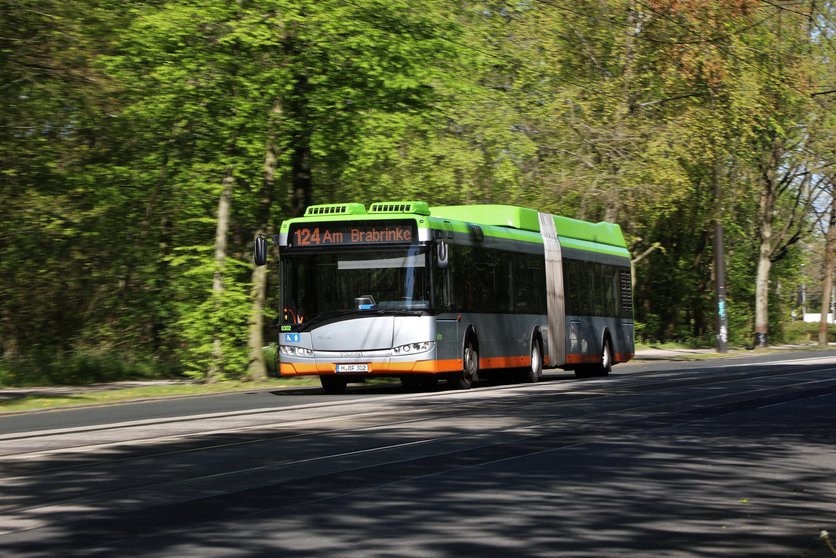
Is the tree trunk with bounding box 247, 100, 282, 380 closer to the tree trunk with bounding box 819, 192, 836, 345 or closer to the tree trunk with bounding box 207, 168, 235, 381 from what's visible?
the tree trunk with bounding box 207, 168, 235, 381

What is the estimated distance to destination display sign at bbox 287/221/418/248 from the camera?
23.7 metres

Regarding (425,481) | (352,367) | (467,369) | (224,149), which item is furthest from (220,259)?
(425,481)

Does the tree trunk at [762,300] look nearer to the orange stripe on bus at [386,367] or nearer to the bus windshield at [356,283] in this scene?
the orange stripe on bus at [386,367]

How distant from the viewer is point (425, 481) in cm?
1048

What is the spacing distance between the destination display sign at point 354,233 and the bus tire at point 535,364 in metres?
5.73

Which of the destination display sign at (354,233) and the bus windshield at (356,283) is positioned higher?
the destination display sign at (354,233)

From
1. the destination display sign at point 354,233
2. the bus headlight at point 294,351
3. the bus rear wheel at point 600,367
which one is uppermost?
the destination display sign at point 354,233

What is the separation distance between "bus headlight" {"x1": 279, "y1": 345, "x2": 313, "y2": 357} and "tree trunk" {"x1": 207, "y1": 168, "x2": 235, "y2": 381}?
4.47m

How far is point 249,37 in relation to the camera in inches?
1055

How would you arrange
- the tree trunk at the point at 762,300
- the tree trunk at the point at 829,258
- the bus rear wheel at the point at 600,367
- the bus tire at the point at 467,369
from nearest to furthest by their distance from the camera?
the bus tire at the point at 467,369
the bus rear wheel at the point at 600,367
the tree trunk at the point at 762,300
the tree trunk at the point at 829,258

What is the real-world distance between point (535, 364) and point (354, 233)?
638 cm

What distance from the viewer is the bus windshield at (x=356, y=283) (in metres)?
23.6

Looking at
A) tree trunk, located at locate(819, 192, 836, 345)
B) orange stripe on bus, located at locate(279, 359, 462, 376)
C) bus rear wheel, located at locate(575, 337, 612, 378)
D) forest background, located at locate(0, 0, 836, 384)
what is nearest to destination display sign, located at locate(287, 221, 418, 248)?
orange stripe on bus, located at locate(279, 359, 462, 376)

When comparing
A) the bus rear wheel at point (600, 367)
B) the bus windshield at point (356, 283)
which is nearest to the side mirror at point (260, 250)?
the bus windshield at point (356, 283)
